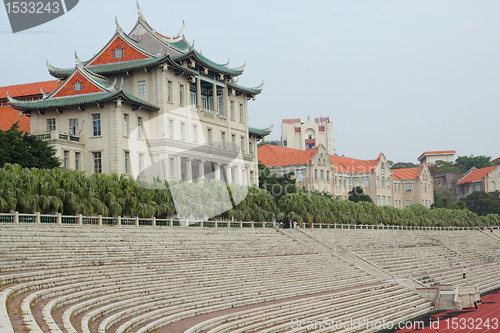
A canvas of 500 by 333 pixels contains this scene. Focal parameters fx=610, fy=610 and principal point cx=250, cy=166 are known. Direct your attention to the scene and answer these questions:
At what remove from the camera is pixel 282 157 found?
77375 millimetres

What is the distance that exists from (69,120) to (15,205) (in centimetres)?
1911

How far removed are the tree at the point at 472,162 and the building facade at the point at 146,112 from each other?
9576 centimetres

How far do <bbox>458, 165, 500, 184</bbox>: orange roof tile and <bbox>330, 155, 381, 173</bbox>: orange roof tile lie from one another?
1248 inches

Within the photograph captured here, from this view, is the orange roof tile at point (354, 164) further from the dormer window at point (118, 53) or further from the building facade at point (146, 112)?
the dormer window at point (118, 53)

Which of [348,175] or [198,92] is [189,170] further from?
[348,175]

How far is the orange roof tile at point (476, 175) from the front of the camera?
109188 millimetres

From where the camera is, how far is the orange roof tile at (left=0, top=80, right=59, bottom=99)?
5331 centimetres

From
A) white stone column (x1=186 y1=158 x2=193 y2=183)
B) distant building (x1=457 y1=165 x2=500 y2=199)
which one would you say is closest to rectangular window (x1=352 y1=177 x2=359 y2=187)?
distant building (x1=457 y1=165 x2=500 y2=199)

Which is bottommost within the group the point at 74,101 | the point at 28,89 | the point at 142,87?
the point at 74,101

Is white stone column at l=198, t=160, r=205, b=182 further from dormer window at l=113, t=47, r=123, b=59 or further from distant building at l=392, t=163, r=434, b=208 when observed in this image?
distant building at l=392, t=163, r=434, b=208

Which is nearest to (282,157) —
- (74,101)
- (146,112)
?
(146,112)

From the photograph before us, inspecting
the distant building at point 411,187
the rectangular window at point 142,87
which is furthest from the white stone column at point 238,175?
the distant building at point 411,187

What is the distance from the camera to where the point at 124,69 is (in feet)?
148

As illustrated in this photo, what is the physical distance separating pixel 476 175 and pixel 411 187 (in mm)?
22450
